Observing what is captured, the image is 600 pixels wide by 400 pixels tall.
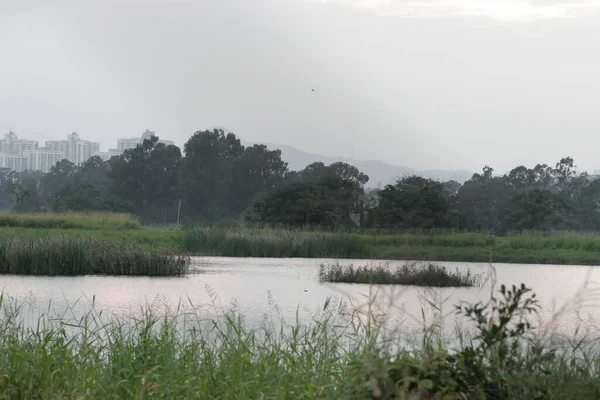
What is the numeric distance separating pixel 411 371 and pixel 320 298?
1067 cm

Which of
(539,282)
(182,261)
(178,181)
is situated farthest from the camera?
(178,181)

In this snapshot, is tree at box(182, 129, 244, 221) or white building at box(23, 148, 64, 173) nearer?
tree at box(182, 129, 244, 221)

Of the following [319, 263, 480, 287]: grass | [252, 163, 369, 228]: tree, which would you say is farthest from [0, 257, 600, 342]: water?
[252, 163, 369, 228]: tree

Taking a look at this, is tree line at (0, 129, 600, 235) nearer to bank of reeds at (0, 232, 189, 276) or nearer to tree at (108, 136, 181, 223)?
tree at (108, 136, 181, 223)

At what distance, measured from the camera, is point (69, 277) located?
16500 millimetres

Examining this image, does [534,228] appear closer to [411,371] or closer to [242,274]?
[242,274]

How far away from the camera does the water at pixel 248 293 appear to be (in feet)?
34.6

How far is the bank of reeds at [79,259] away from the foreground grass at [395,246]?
729cm

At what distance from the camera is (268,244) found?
86.6 feet

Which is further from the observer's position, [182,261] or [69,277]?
[182,261]

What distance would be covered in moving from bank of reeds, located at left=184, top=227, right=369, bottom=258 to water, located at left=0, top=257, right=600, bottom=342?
2.70m

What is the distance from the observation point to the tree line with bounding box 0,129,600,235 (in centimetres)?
3700

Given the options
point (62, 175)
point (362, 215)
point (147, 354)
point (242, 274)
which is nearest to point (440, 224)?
point (362, 215)

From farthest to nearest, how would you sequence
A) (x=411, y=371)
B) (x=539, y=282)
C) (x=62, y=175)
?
(x=62, y=175), (x=539, y=282), (x=411, y=371)
